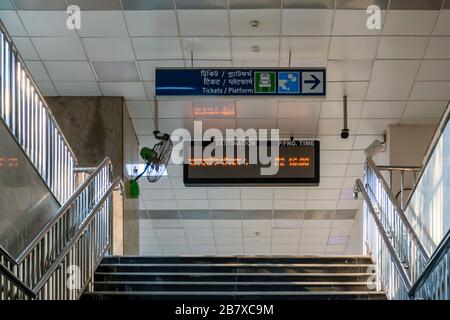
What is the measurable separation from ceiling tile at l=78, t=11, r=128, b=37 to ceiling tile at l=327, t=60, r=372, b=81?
248 cm

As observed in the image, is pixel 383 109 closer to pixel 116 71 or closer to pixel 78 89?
pixel 116 71

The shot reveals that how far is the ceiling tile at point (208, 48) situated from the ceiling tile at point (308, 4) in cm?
96

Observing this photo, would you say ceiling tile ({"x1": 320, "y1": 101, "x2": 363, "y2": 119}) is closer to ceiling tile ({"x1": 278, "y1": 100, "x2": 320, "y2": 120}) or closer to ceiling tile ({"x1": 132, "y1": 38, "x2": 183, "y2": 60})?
ceiling tile ({"x1": 278, "y1": 100, "x2": 320, "y2": 120})

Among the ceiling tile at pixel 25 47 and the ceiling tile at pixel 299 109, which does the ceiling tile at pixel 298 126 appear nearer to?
the ceiling tile at pixel 299 109

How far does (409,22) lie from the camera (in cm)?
877

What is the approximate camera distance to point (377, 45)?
928cm

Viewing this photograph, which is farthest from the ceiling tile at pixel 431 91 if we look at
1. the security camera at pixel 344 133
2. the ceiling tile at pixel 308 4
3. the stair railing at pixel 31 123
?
the stair railing at pixel 31 123

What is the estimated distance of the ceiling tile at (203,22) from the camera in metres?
8.64

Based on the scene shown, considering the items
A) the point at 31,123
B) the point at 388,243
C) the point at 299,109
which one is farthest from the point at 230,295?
the point at 299,109

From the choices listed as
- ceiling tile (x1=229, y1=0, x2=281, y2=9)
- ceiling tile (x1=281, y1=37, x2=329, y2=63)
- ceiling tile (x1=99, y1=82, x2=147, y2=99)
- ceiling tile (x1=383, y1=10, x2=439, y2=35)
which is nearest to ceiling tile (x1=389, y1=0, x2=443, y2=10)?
ceiling tile (x1=383, y1=10, x2=439, y2=35)

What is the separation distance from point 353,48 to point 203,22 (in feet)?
5.82

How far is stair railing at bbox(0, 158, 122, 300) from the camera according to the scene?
5.51m
